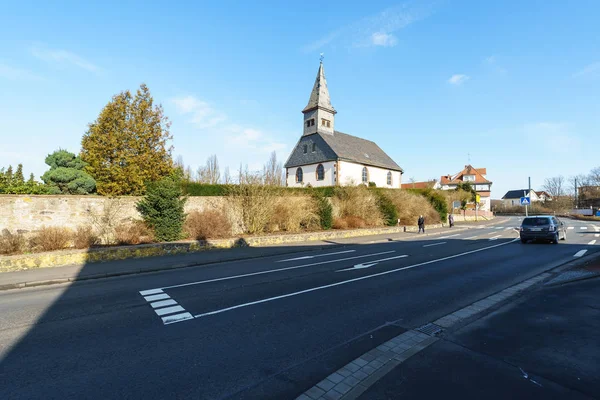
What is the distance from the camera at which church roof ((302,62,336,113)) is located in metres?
47.4

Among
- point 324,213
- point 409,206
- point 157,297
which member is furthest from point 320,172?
point 157,297

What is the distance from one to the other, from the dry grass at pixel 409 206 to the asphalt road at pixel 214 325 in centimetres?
1972

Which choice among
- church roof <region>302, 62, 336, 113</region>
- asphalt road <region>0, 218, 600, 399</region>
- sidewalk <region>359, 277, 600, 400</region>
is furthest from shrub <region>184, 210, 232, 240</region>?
church roof <region>302, 62, 336, 113</region>

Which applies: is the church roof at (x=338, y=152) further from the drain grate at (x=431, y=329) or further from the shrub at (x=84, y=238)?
the drain grate at (x=431, y=329)

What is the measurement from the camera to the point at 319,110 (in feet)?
154

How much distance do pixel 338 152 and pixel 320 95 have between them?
1057cm

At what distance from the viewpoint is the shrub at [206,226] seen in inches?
642

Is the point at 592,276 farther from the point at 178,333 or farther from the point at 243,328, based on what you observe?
the point at 178,333

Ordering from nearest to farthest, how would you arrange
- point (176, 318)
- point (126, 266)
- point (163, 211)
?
point (176, 318) → point (126, 266) → point (163, 211)

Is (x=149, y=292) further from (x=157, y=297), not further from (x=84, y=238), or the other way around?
(x=84, y=238)

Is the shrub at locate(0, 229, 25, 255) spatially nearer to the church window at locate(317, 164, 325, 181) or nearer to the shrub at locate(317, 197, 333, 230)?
the shrub at locate(317, 197, 333, 230)

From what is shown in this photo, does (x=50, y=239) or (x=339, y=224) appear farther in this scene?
(x=339, y=224)

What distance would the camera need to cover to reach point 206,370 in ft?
12.5

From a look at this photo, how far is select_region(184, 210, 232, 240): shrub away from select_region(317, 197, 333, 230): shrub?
7096 millimetres
